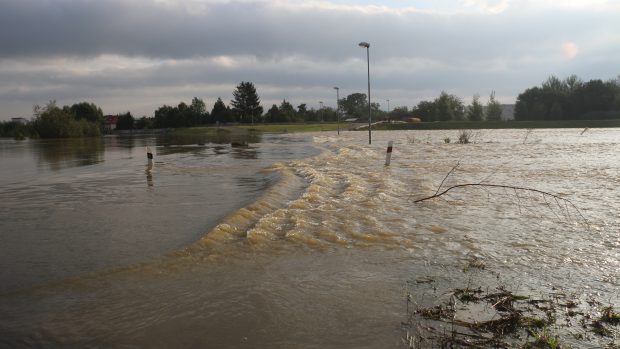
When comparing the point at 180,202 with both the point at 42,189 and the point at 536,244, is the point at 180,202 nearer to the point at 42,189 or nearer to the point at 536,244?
the point at 42,189

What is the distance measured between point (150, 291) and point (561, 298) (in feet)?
14.8

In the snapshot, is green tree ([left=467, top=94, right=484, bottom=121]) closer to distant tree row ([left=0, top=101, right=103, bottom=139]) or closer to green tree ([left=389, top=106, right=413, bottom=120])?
green tree ([left=389, top=106, right=413, bottom=120])

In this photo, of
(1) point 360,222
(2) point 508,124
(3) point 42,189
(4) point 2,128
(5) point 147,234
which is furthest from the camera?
(4) point 2,128

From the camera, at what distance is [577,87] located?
97688 mm

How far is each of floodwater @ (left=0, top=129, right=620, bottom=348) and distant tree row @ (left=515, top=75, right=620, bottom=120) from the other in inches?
3673

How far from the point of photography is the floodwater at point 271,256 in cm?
437

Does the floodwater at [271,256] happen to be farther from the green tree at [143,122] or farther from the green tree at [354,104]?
the green tree at [354,104]

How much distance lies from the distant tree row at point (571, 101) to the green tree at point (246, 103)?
68804mm

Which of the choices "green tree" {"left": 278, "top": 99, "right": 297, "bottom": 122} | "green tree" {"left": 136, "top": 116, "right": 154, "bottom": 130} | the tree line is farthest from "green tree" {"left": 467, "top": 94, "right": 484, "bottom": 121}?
"green tree" {"left": 136, "top": 116, "right": 154, "bottom": 130}

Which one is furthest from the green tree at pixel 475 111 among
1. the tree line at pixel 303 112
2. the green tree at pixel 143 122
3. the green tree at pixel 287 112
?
the green tree at pixel 143 122

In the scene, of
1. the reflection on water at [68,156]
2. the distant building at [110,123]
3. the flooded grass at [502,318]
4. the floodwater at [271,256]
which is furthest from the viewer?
the distant building at [110,123]

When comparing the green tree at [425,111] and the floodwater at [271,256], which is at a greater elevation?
the green tree at [425,111]

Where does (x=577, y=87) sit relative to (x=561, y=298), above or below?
above

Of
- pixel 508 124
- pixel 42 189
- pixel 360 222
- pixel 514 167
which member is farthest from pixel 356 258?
pixel 508 124
